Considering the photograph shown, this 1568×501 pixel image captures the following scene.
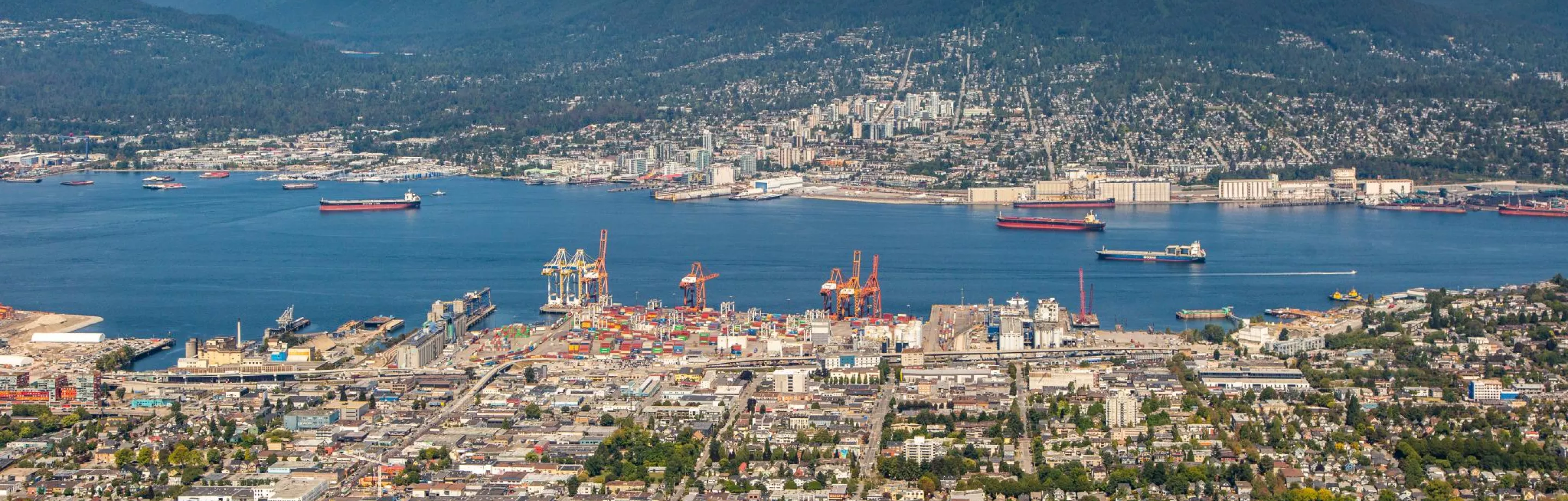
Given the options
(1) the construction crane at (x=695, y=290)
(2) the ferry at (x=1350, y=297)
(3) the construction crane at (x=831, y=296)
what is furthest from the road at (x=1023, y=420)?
(2) the ferry at (x=1350, y=297)

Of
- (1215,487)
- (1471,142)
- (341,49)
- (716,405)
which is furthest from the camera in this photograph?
(341,49)

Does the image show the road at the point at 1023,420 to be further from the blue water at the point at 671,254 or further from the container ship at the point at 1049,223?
the container ship at the point at 1049,223

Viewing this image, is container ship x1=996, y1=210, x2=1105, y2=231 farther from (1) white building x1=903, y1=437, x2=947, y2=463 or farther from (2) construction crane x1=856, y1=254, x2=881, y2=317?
(1) white building x1=903, y1=437, x2=947, y2=463

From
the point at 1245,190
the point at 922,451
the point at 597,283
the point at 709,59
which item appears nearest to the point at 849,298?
the point at 597,283

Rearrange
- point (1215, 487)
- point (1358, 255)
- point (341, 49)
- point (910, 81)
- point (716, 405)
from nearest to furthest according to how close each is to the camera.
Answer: point (1215, 487) → point (716, 405) → point (1358, 255) → point (910, 81) → point (341, 49)

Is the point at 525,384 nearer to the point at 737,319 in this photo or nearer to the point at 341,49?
the point at 737,319

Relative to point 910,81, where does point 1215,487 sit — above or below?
below

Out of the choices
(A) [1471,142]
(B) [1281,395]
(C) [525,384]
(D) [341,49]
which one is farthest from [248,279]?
(D) [341,49]
